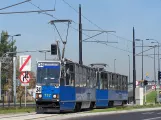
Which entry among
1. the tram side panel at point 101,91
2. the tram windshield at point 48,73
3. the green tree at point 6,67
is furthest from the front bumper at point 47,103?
the green tree at point 6,67

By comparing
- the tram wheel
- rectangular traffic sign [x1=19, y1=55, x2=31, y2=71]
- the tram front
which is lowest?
the tram wheel

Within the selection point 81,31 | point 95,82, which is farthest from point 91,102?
point 81,31

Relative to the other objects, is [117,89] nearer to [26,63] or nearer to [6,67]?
[26,63]

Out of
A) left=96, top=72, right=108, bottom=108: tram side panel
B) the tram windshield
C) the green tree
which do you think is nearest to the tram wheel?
the tram windshield

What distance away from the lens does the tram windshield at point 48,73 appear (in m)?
29.4

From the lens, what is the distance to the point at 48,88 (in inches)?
1155

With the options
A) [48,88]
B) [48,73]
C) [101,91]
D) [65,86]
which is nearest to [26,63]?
[48,73]

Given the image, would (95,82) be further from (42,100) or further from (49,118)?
(49,118)

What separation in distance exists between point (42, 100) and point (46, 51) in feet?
86.2

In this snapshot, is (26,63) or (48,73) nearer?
(26,63)

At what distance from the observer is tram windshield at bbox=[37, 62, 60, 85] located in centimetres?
2944

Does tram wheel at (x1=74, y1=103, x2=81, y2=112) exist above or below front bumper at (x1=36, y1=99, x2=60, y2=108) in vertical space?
below

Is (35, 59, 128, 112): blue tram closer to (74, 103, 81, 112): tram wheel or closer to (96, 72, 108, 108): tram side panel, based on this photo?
(74, 103, 81, 112): tram wheel

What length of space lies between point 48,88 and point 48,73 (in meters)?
1.05
